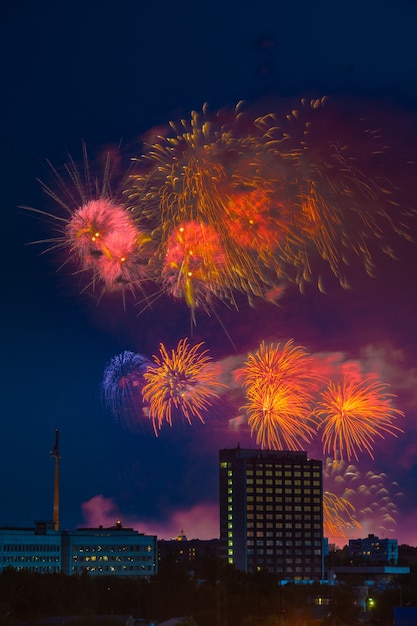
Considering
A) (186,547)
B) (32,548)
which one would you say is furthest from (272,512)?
(32,548)

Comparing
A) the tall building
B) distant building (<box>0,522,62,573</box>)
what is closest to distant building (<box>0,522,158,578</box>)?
distant building (<box>0,522,62,573</box>)

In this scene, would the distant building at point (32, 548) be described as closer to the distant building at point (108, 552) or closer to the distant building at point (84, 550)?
the distant building at point (84, 550)

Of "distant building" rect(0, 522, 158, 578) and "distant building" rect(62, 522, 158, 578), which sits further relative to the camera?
"distant building" rect(62, 522, 158, 578)

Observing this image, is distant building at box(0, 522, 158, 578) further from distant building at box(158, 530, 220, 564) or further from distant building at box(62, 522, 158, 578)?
distant building at box(158, 530, 220, 564)

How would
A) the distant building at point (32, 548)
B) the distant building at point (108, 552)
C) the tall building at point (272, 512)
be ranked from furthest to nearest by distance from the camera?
the tall building at point (272, 512), the distant building at point (108, 552), the distant building at point (32, 548)

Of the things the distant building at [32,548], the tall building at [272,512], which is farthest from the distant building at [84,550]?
the tall building at [272,512]

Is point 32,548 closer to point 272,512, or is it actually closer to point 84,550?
point 84,550

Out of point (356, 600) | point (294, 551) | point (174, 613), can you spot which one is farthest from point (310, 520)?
point (174, 613)
